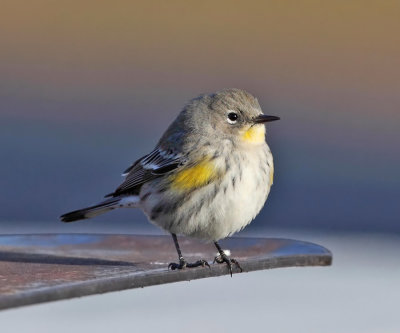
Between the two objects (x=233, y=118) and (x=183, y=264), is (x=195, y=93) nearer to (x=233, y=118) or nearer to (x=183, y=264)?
(x=233, y=118)

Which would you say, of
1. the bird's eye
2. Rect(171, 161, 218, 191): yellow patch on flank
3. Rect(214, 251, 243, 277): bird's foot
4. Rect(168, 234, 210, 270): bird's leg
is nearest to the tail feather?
Rect(171, 161, 218, 191): yellow patch on flank

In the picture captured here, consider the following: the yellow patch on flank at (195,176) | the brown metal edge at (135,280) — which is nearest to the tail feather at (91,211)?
the yellow patch on flank at (195,176)

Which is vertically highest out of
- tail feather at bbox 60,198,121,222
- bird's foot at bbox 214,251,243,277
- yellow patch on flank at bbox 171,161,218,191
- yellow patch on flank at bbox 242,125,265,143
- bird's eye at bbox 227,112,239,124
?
bird's eye at bbox 227,112,239,124

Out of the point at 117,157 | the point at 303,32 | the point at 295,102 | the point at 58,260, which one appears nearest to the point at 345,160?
the point at 295,102

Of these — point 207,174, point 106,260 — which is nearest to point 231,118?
point 207,174

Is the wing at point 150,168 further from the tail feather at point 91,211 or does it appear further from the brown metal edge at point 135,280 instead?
the brown metal edge at point 135,280

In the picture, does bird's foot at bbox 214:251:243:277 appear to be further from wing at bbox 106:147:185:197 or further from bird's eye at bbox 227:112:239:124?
bird's eye at bbox 227:112:239:124
